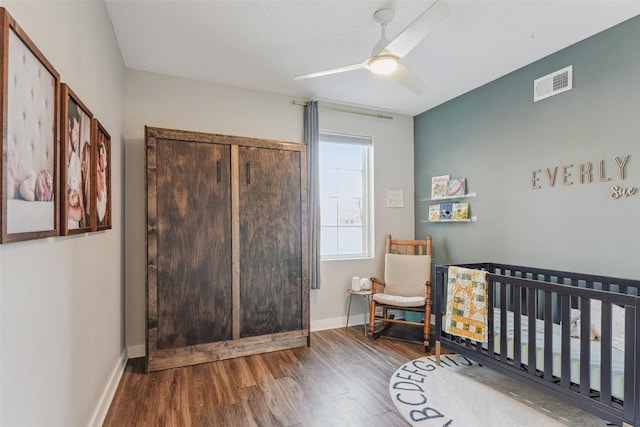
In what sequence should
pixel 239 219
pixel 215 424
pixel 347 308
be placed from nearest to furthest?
1. pixel 215 424
2. pixel 239 219
3. pixel 347 308

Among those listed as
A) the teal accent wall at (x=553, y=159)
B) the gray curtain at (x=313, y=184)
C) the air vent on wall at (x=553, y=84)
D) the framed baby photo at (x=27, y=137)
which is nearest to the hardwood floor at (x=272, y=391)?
the gray curtain at (x=313, y=184)

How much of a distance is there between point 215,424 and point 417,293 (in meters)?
2.43

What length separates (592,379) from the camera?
5.88 feet

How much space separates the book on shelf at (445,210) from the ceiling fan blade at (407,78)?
5.29ft

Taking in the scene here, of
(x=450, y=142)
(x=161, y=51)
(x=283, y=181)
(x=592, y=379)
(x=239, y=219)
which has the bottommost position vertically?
(x=592, y=379)

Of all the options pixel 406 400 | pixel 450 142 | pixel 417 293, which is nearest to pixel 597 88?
pixel 450 142

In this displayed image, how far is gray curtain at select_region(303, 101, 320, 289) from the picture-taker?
3.58 m

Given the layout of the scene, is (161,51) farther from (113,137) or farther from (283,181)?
(283,181)

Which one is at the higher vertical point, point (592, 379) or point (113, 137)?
point (113, 137)

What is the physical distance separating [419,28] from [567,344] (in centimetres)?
203

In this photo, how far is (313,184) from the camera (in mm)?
3584

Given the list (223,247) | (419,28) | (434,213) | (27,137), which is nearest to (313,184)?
(223,247)

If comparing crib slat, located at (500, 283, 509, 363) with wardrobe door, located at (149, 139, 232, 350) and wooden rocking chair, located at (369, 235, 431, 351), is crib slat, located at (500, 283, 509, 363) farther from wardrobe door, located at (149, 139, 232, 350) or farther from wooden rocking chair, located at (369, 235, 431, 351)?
wardrobe door, located at (149, 139, 232, 350)

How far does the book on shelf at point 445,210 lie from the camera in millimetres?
3721
